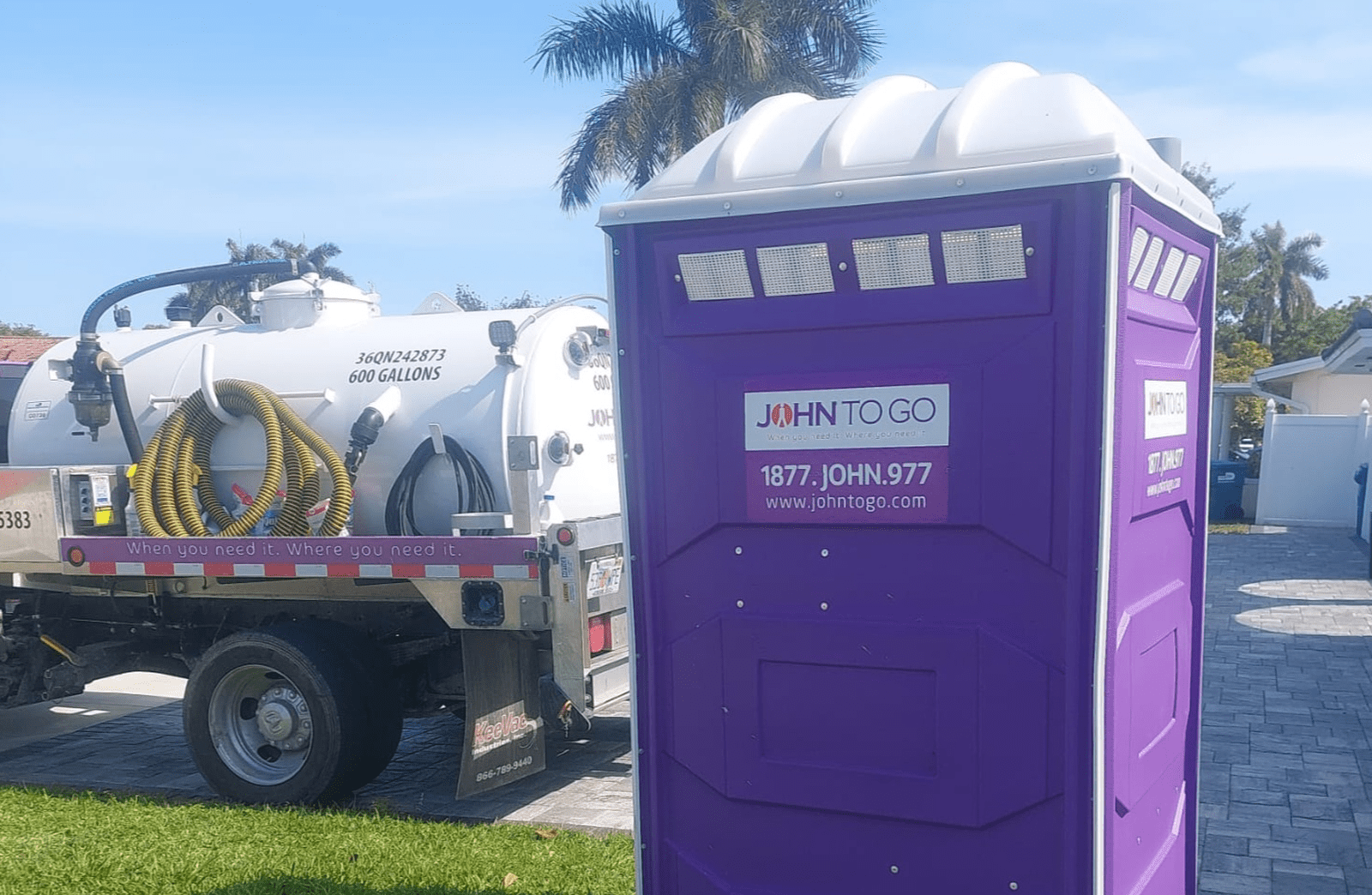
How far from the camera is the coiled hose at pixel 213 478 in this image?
20.8 ft

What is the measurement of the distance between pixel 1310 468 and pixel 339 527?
62.5ft

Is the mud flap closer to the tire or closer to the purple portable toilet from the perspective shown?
the tire

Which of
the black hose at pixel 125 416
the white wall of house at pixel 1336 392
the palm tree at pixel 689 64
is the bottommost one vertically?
the white wall of house at pixel 1336 392

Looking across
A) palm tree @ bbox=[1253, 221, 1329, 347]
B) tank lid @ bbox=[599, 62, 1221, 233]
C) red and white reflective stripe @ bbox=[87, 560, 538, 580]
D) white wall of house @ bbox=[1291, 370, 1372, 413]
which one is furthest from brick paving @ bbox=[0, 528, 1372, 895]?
palm tree @ bbox=[1253, 221, 1329, 347]

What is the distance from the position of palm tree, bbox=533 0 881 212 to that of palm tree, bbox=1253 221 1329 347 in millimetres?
34522

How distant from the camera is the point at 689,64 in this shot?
23.2 metres

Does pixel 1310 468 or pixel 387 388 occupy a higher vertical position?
pixel 387 388

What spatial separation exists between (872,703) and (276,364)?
4.67 m

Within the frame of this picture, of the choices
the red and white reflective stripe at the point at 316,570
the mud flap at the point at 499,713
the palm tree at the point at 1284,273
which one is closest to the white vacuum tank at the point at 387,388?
the red and white reflective stripe at the point at 316,570

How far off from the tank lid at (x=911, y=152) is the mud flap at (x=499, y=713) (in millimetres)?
3295

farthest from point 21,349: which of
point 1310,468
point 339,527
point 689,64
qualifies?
point 1310,468

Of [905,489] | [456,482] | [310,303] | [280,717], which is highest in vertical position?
[310,303]

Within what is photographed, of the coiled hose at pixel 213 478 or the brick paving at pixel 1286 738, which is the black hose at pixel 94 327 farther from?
the brick paving at pixel 1286 738

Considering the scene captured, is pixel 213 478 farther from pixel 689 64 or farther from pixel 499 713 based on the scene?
pixel 689 64
